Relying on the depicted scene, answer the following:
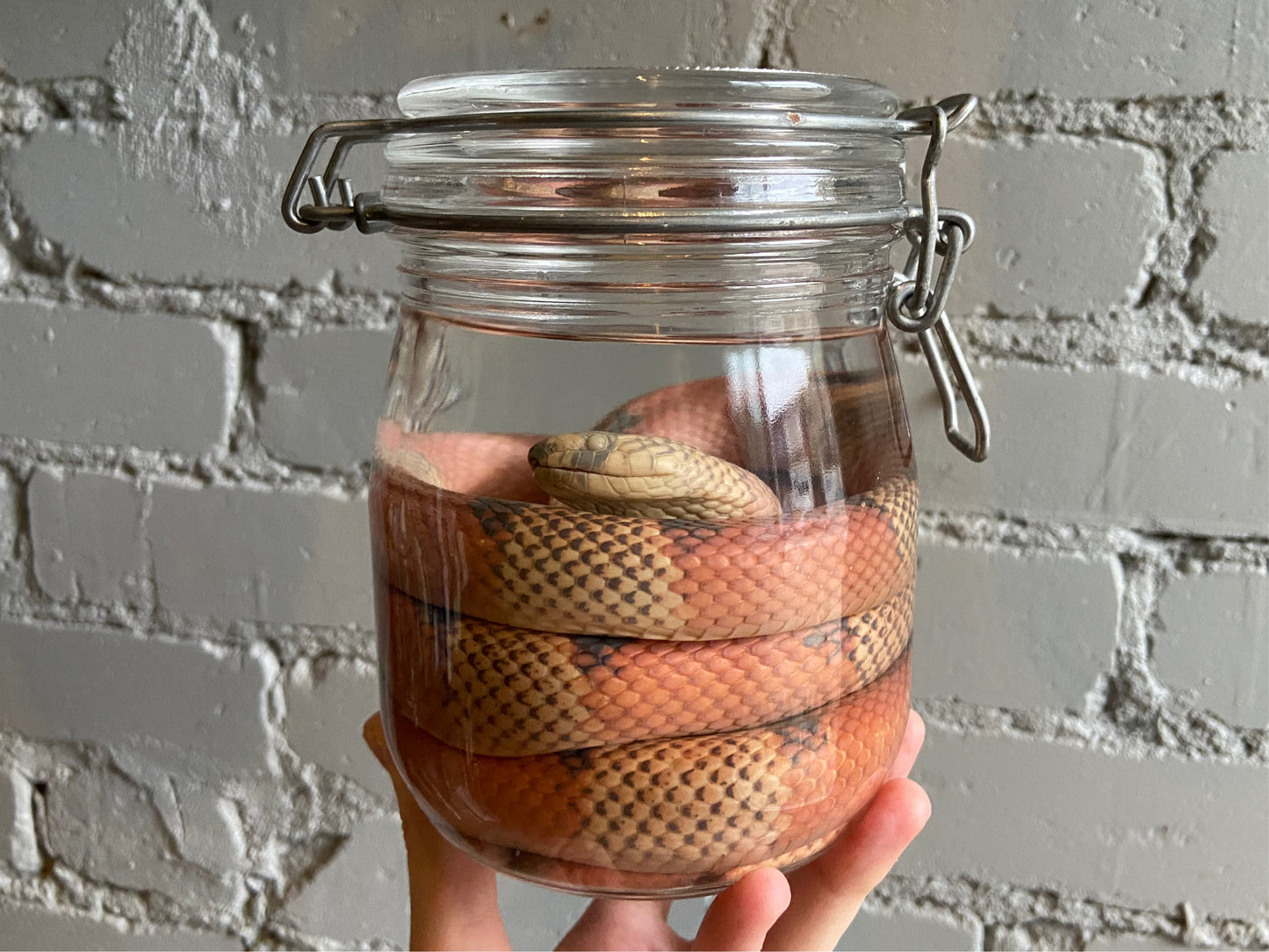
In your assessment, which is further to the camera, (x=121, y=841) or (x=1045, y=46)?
(x=121, y=841)

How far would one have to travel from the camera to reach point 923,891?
712 mm

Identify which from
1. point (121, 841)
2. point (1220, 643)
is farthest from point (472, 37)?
point (121, 841)

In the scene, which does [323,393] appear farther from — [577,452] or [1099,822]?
[1099,822]

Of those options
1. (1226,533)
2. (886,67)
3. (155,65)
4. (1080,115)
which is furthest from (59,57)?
(1226,533)

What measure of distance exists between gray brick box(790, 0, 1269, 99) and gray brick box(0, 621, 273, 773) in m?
0.56

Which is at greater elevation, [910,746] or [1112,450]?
[1112,450]

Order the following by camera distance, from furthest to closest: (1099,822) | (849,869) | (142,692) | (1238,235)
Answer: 1. (142,692)
2. (1099,822)
3. (1238,235)
4. (849,869)

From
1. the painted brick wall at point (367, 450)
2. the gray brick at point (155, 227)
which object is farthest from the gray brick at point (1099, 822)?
the gray brick at point (155, 227)

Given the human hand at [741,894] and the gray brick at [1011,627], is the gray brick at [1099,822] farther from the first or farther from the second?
the human hand at [741,894]

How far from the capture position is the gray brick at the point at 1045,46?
540mm

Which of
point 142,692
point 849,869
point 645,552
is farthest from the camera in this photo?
point 142,692

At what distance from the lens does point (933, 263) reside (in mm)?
394

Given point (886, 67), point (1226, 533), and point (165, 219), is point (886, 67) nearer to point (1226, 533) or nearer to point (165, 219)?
point (1226, 533)

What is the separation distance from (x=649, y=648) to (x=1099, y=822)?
Answer: 0.46 meters
